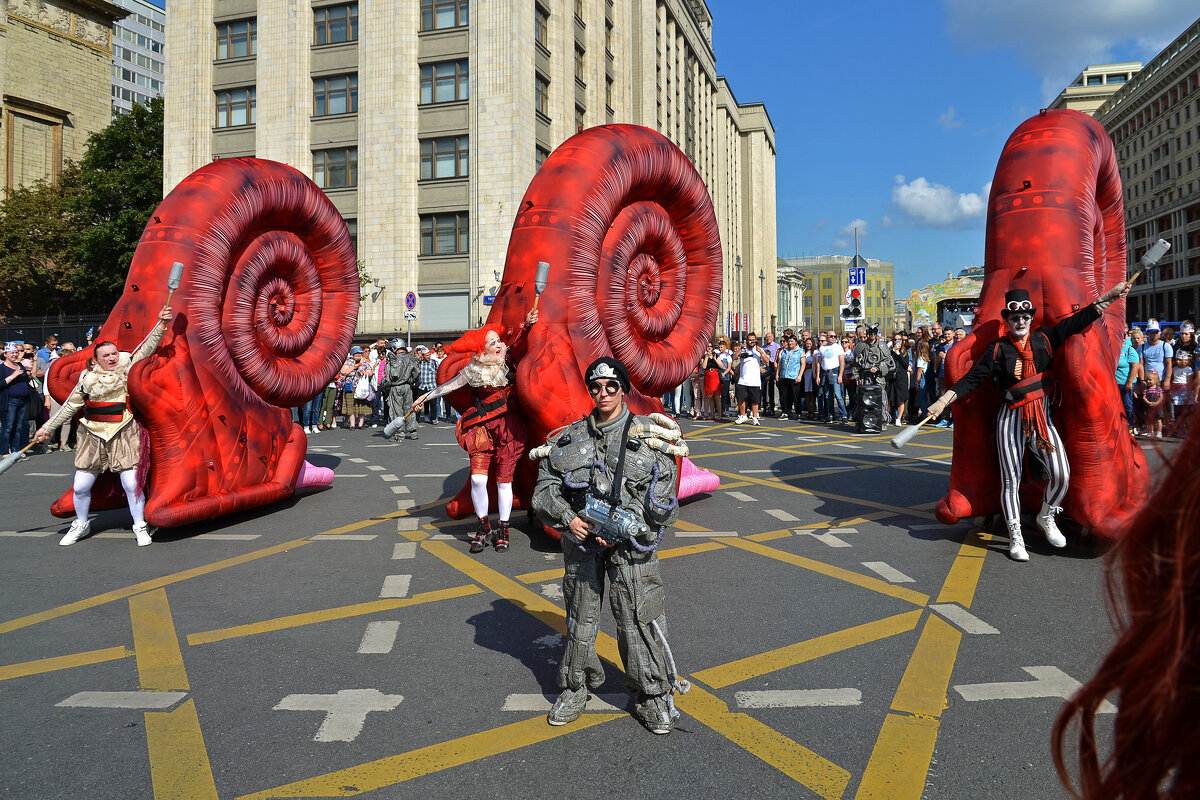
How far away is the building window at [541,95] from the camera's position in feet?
100.0

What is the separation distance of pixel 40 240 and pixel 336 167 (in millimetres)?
16621

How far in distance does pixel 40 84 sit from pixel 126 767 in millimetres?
54568

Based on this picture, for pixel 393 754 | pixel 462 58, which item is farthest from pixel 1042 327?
pixel 462 58

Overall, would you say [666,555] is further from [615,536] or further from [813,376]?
[813,376]

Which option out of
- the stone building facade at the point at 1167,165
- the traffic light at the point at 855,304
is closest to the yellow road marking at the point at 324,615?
the traffic light at the point at 855,304

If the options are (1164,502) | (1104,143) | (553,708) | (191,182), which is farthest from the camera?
(191,182)

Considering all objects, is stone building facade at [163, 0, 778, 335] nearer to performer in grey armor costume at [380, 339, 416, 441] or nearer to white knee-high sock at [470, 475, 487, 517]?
performer in grey armor costume at [380, 339, 416, 441]

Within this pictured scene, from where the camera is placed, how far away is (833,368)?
16.2m

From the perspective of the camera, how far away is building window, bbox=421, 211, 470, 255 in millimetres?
30328

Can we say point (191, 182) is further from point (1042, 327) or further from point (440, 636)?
point (1042, 327)

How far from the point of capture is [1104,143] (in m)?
7.00

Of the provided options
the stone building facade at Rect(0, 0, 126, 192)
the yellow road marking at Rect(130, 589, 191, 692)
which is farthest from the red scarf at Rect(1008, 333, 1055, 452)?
the stone building facade at Rect(0, 0, 126, 192)

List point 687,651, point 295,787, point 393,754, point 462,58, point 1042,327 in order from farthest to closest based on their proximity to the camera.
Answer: point 462,58 → point 1042,327 → point 687,651 → point 393,754 → point 295,787

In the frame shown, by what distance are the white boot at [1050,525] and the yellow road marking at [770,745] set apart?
12.1ft
